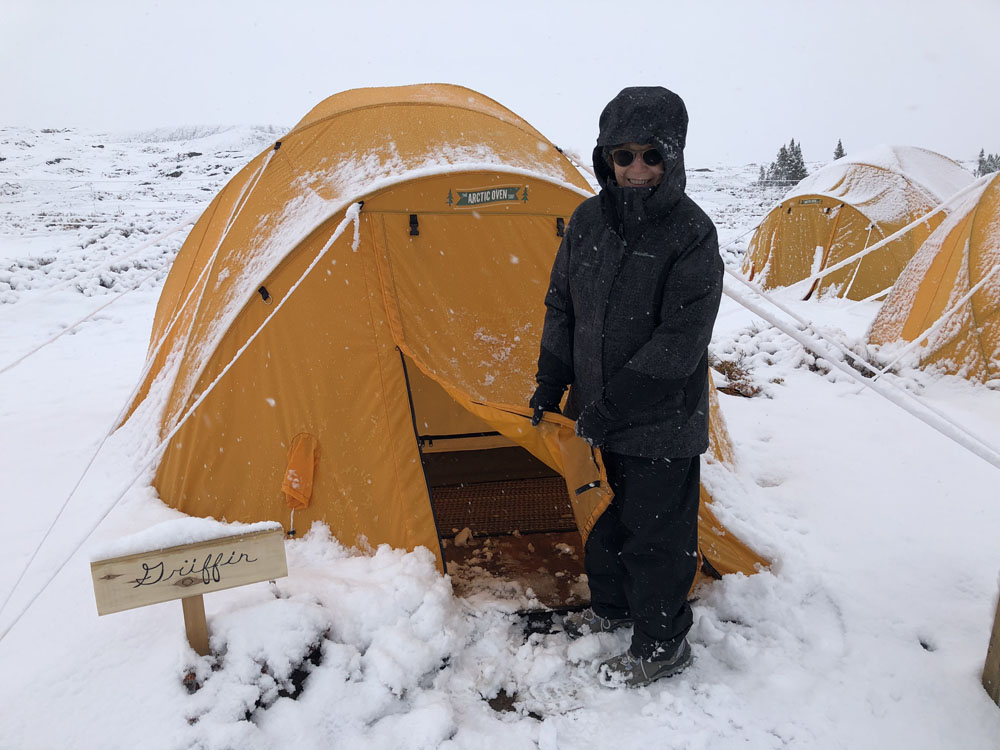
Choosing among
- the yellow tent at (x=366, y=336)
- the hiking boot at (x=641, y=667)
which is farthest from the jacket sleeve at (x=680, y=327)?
the hiking boot at (x=641, y=667)

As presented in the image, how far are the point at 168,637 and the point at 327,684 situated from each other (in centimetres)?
62

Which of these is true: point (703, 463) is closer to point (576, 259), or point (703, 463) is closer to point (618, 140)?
point (576, 259)

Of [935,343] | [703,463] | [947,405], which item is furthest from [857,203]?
[703,463]

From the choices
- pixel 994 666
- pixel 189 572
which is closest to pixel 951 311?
pixel 994 666

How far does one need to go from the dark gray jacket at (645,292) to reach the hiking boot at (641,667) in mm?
829

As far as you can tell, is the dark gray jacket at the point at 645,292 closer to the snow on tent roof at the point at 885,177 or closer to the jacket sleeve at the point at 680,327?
the jacket sleeve at the point at 680,327

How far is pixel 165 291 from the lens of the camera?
4.68 meters

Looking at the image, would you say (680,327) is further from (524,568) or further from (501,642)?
(524,568)

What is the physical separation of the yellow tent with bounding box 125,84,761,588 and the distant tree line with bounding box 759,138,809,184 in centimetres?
3689

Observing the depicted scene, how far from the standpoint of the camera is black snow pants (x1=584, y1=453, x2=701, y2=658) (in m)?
2.30

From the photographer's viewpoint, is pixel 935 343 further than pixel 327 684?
Yes

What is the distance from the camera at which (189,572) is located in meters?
2.07

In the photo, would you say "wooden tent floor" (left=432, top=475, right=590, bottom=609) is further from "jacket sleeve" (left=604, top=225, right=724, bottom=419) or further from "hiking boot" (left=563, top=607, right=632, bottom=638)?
"jacket sleeve" (left=604, top=225, right=724, bottom=419)

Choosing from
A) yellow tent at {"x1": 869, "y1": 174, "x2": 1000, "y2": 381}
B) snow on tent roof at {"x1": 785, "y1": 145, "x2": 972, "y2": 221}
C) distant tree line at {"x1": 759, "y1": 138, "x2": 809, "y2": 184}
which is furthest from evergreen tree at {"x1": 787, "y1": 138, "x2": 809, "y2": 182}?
yellow tent at {"x1": 869, "y1": 174, "x2": 1000, "y2": 381}
